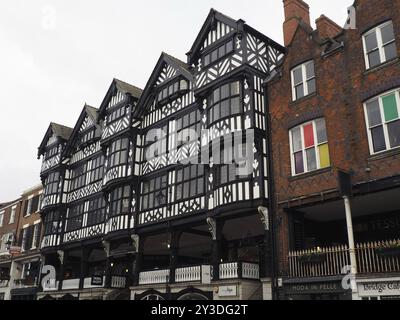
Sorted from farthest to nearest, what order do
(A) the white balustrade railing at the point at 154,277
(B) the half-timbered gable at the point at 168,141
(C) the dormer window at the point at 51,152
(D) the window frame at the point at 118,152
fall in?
(C) the dormer window at the point at 51,152 → (D) the window frame at the point at 118,152 → (B) the half-timbered gable at the point at 168,141 → (A) the white balustrade railing at the point at 154,277

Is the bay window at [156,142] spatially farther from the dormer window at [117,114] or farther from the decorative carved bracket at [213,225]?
the decorative carved bracket at [213,225]

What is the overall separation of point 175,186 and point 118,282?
294 inches

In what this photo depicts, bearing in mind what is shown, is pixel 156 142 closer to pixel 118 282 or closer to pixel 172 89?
pixel 172 89

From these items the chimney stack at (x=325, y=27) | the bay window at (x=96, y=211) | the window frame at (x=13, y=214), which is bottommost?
the bay window at (x=96, y=211)

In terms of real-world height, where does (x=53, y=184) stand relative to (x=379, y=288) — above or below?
above

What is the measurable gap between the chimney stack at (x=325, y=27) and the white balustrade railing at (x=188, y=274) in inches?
481

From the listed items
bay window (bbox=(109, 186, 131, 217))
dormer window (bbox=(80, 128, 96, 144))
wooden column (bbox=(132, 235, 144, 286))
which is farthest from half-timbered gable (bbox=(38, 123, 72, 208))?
wooden column (bbox=(132, 235, 144, 286))

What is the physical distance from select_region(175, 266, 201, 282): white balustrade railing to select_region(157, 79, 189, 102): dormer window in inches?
397


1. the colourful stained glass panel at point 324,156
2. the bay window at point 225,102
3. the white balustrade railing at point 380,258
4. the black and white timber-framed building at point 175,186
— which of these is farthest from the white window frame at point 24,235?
the white balustrade railing at point 380,258

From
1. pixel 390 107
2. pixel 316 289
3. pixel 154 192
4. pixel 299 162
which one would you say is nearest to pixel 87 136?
pixel 154 192

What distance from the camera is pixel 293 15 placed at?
22391 millimetres

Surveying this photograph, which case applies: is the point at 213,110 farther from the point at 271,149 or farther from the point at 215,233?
the point at 215,233

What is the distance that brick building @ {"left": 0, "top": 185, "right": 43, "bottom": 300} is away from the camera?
35781 mm

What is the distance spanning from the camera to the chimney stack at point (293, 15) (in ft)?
72.5
